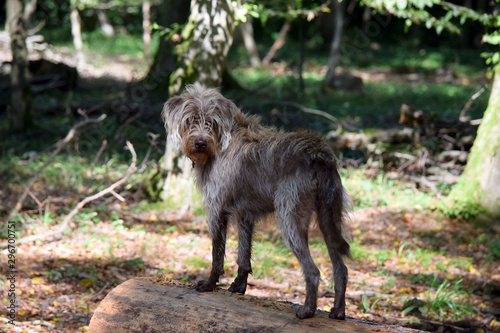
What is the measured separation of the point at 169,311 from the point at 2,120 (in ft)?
37.2

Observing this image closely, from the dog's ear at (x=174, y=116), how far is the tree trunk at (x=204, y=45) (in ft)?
11.5

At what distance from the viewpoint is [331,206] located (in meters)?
4.12

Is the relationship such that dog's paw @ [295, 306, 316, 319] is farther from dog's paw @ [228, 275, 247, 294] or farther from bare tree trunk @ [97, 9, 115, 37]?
bare tree trunk @ [97, 9, 115, 37]

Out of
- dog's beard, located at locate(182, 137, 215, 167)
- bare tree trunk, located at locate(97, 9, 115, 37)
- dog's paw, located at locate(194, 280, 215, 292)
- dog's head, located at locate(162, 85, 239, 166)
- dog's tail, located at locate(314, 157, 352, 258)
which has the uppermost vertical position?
bare tree trunk, located at locate(97, 9, 115, 37)

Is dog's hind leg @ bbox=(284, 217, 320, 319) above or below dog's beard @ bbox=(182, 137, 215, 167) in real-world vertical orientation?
below

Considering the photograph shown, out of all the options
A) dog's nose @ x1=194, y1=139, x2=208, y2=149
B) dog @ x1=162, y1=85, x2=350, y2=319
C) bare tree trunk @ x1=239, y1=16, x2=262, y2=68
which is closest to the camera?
dog @ x1=162, y1=85, x2=350, y2=319

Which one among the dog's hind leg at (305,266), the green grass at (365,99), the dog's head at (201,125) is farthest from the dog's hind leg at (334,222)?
the green grass at (365,99)

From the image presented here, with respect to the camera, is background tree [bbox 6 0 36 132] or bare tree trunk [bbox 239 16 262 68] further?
bare tree trunk [bbox 239 16 262 68]

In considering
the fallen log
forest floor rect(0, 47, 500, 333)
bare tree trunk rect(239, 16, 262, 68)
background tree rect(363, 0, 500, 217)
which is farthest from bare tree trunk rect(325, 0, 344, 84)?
the fallen log

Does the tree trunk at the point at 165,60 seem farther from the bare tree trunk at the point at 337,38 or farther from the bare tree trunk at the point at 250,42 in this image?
the bare tree trunk at the point at 250,42

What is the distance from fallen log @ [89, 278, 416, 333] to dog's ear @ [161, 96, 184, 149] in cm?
130

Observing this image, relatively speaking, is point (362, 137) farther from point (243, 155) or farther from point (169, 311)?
point (169, 311)

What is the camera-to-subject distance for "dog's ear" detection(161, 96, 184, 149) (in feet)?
14.6

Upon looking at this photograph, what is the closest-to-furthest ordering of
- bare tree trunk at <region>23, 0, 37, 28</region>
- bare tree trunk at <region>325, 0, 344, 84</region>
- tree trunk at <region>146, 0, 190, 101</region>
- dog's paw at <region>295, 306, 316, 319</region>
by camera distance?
dog's paw at <region>295, 306, 316, 319</region>, bare tree trunk at <region>23, 0, 37, 28</region>, tree trunk at <region>146, 0, 190, 101</region>, bare tree trunk at <region>325, 0, 344, 84</region>
